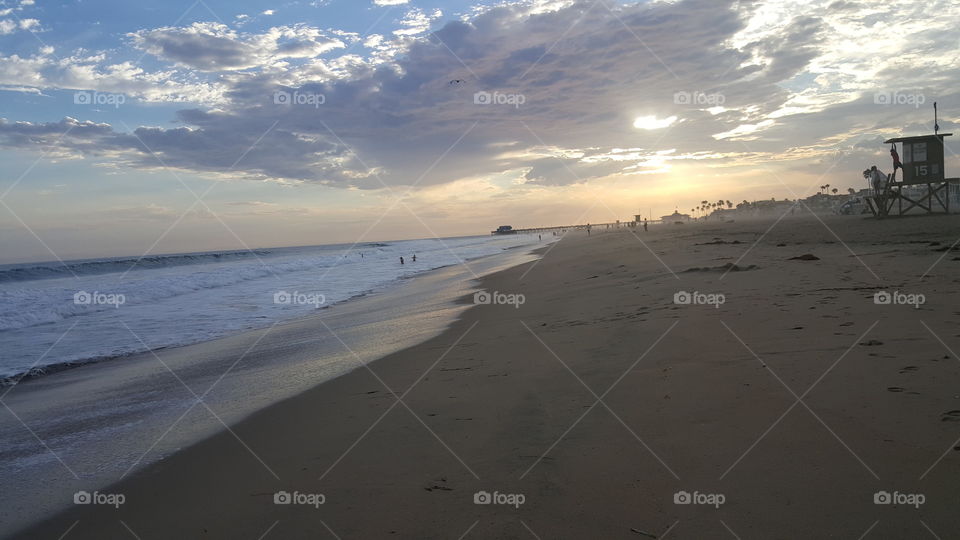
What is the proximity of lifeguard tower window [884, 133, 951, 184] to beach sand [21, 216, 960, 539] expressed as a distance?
32.4 m

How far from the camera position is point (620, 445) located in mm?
3967

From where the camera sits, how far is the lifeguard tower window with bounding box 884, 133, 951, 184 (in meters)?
31.6

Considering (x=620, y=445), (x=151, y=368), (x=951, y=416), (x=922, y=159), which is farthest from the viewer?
(x=922, y=159)

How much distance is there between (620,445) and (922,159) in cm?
3948

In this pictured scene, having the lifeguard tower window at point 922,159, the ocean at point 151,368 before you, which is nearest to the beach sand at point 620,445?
the ocean at point 151,368

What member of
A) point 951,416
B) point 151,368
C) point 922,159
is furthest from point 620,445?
point 922,159

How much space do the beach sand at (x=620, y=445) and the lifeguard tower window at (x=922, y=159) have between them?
1275 inches

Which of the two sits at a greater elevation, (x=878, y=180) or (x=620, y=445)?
(x=878, y=180)

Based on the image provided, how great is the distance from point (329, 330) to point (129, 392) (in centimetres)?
501

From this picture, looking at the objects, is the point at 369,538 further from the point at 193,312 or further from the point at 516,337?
the point at 193,312

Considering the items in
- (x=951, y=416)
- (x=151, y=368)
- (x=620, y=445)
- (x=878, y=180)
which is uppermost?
(x=878, y=180)

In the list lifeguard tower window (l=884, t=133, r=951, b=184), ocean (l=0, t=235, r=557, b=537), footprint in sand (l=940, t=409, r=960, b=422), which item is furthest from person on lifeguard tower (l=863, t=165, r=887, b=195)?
footprint in sand (l=940, t=409, r=960, b=422)

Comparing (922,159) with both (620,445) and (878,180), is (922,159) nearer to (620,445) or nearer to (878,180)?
(878,180)

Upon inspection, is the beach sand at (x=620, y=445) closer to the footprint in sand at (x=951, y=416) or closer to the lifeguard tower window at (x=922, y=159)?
the footprint in sand at (x=951, y=416)
